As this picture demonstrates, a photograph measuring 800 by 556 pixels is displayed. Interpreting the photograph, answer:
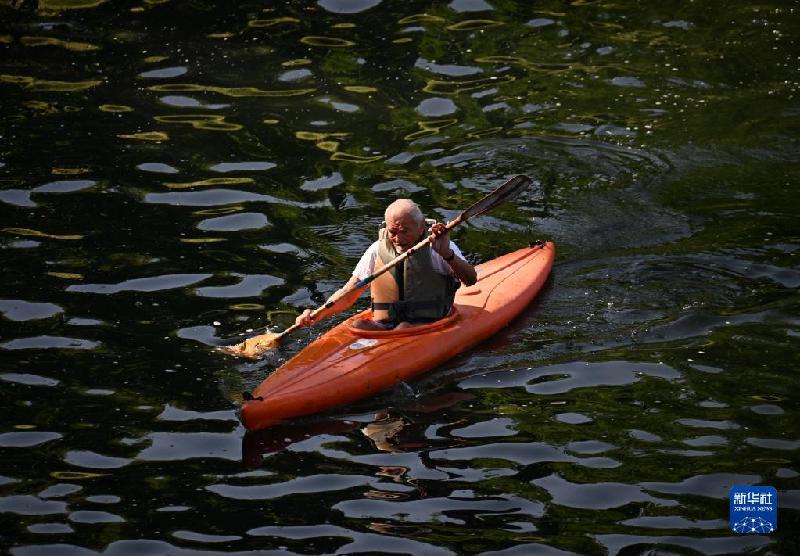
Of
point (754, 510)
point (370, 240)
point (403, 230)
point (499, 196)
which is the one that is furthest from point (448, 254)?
point (754, 510)

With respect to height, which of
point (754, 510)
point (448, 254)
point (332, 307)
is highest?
point (448, 254)

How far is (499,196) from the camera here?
8602 millimetres

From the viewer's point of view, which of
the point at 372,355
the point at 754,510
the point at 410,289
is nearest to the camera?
the point at 754,510

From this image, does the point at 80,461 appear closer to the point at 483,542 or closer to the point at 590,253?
the point at 483,542

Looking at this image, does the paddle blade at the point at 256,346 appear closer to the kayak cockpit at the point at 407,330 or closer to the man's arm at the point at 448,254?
the kayak cockpit at the point at 407,330

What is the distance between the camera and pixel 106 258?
9.55 meters

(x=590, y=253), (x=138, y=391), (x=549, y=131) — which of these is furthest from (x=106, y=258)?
(x=549, y=131)

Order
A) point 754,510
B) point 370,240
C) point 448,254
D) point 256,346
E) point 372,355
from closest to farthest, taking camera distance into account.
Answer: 1. point 754,510
2. point 372,355
3. point 448,254
4. point 256,346
5. point 370,240

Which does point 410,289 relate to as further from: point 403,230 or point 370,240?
point 370,240

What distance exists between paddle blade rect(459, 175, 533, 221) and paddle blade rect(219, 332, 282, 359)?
1550mm

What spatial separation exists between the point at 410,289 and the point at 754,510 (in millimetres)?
2914

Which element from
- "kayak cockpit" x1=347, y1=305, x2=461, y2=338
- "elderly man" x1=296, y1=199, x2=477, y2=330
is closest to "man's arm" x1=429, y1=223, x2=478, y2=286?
"elderly man" x1=296, y1=199, x2=477, y2=330

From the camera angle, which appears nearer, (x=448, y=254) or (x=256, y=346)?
(x=448, y=254)

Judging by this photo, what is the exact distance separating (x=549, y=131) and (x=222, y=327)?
4736 mm
